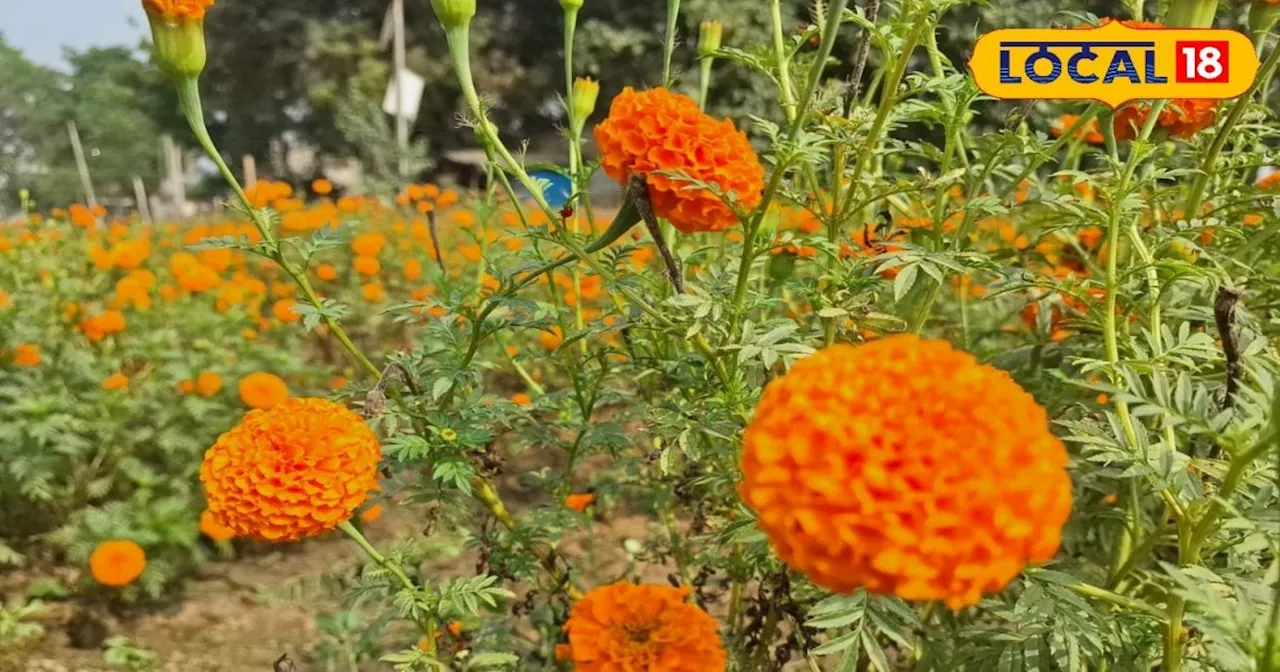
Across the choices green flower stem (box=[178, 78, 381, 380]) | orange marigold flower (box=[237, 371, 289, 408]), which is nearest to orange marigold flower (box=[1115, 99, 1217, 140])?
green flower stem (box=[178, 78, 381, 380])

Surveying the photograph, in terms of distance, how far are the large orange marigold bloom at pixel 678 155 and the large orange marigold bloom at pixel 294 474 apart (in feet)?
1.32

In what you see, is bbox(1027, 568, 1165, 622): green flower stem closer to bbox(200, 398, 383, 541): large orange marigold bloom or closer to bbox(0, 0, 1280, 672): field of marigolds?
bbox(0, 0, 1280, 672): field of marigolds

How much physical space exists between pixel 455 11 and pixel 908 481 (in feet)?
2.41

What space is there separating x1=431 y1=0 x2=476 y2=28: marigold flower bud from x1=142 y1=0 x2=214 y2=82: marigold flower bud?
269 millimetres

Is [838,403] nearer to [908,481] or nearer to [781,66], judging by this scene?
[908,481]

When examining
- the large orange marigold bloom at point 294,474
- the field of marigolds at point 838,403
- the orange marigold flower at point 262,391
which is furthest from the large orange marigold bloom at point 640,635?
the orange marigold flower at point 262,391

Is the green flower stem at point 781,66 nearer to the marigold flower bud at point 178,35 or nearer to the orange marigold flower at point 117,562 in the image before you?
the marigold flower bud at point 178,35

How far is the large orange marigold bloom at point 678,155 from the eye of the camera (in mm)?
858

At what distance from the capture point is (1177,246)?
118 cm

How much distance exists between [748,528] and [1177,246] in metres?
0.77

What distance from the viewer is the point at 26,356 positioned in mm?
2205

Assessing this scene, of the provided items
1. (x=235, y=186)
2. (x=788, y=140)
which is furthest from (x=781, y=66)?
(x=235, y=186)

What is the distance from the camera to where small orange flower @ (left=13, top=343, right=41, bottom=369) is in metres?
2.20

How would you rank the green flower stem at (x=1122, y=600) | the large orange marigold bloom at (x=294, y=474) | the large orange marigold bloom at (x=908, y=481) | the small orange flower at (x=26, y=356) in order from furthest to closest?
the small orange flower at (x=26, y=356)
the large orange marigold bloom at (x=294, y=474)
the green flower stem at (x=1122, y=600)
the large orange marigold bloom at (x=908, y=481)
